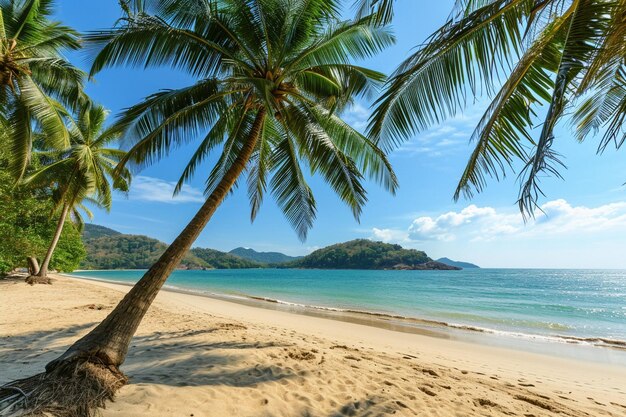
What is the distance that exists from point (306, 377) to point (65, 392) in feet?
8.74

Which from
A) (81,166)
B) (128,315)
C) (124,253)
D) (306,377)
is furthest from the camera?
(124,253)

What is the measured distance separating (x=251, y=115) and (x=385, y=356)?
237 inches

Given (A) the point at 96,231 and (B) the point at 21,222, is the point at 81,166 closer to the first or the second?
(B) the point at 21,222

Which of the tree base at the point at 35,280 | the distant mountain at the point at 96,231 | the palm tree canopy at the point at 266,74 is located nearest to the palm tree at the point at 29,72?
the palm tree canopy at the point at 266,74

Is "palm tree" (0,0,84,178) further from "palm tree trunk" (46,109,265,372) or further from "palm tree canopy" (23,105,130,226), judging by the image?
"palm tree trunk" (46,109,265,372)

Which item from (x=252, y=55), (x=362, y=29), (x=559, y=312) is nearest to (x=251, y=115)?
(x=252, y=55)

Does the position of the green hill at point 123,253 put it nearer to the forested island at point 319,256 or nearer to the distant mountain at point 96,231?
the forested island at point 319,256

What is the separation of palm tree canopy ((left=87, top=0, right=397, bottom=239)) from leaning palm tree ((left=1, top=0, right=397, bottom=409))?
20 millimetres

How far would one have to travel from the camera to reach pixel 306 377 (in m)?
4.26

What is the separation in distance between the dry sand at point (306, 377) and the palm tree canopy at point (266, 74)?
3.24 m

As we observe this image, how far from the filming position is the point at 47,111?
8.71 m

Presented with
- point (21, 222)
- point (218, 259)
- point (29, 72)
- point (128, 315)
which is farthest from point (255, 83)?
point (218, 259)

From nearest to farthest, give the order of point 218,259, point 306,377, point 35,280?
point 306,377
point 35,280
point 218,259

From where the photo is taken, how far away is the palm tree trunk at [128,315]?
329 centimetres
